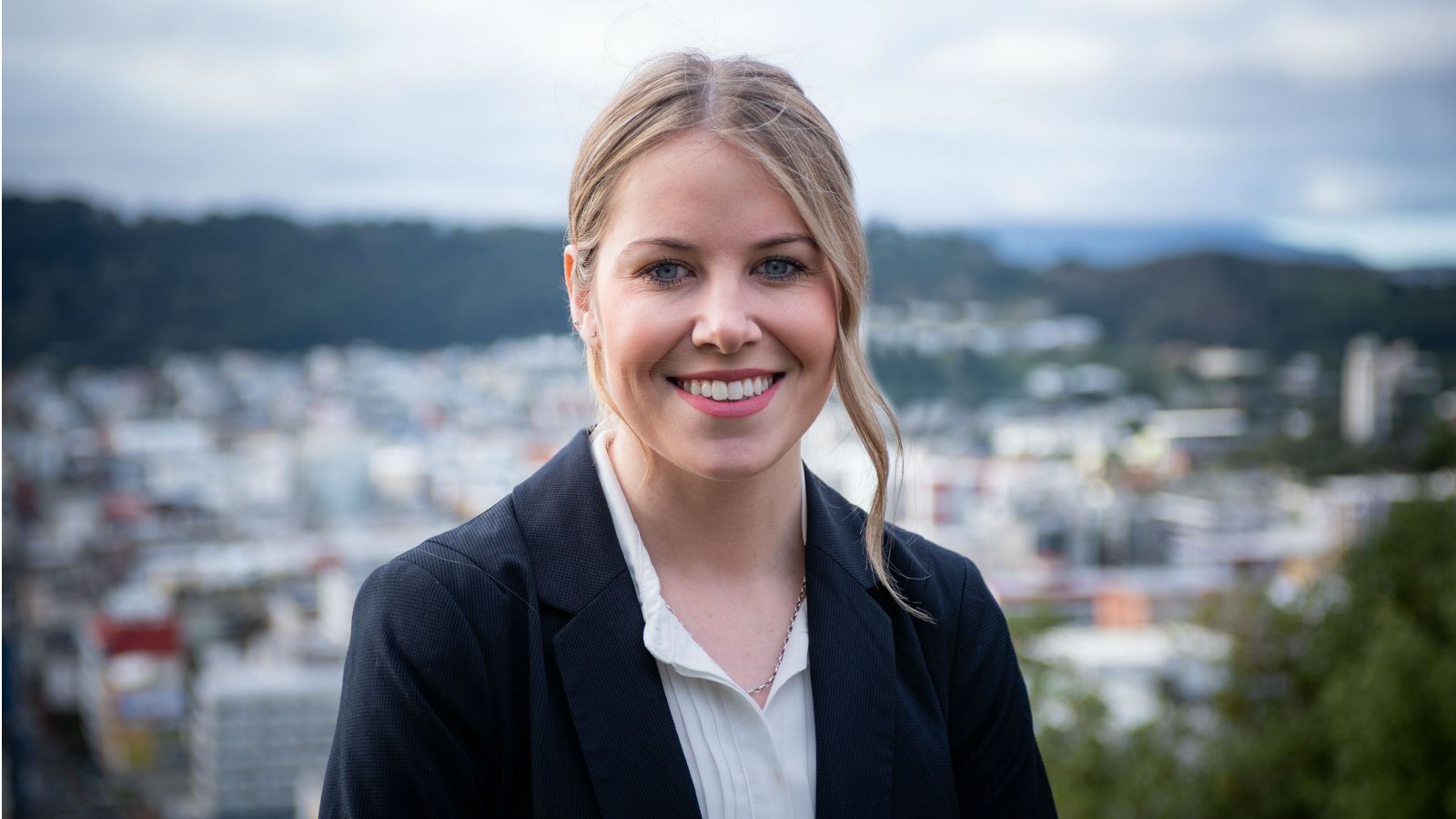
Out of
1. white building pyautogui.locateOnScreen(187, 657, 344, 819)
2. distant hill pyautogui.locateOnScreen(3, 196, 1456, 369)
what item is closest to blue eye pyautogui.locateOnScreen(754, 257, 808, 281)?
white building pyautogui.locateOnScreen(187, 657, 344, 819)

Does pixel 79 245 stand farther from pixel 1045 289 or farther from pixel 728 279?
pixel 728 279

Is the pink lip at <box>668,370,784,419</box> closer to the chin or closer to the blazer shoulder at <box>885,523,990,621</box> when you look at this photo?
the chin

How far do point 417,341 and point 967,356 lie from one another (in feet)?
47.8

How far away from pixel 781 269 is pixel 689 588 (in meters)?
0.32

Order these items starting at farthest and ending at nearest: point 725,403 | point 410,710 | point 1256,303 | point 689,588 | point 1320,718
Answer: point 1256,303 < point 1320,718 < point 689,588 < point 725,403 < point 410,710

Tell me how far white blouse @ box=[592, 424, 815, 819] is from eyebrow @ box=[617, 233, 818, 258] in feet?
0.89

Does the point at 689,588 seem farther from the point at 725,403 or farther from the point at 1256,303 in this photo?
the point at 1256,303

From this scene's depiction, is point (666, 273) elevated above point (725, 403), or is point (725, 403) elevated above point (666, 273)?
point (666, 273)

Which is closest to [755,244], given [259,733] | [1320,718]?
[1320,718]

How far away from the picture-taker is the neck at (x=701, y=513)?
119 cm

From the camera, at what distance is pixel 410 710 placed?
98 centimetres

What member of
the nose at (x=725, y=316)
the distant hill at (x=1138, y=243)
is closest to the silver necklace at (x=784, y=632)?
the nose at (x=725, y=316)

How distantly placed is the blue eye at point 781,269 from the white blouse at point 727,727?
0.28 meters

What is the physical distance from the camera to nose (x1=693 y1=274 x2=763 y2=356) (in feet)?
3.44
